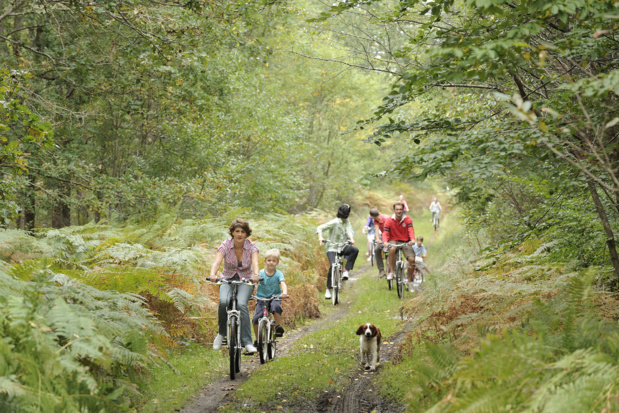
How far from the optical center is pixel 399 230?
12695mm

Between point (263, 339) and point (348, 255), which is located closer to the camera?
point (263, 339)

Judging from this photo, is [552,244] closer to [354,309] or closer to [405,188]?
[354,309]

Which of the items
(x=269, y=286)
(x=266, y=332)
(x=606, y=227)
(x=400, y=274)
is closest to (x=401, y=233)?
(x=400, y=274)

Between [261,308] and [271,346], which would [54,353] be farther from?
[271,346]

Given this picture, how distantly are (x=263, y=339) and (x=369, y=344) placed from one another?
1.59 meters

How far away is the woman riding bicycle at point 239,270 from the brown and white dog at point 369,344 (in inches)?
61.3

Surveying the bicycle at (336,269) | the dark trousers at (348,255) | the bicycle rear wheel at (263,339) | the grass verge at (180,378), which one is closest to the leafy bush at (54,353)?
the grass verge at (180,378)

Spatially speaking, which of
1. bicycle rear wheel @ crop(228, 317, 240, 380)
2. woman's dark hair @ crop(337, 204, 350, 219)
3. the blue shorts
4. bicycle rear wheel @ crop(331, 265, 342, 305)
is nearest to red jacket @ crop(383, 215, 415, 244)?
woman's dark hair @ crop(337, 204, 350, 219)

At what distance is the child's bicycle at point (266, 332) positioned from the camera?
7.76m

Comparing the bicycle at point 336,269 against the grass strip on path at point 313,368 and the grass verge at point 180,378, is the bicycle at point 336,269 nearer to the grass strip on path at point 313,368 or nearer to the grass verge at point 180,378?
the grass strip on path at point 313,368

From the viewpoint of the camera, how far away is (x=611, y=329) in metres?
4.16

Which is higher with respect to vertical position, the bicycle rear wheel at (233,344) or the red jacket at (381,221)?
the red jacket at (381,221)

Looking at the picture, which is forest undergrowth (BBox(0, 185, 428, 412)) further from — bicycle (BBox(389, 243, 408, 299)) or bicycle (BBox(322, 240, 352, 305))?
bicycle (BBox(389, 243, 408, 299))

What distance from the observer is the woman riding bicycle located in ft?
24.2
